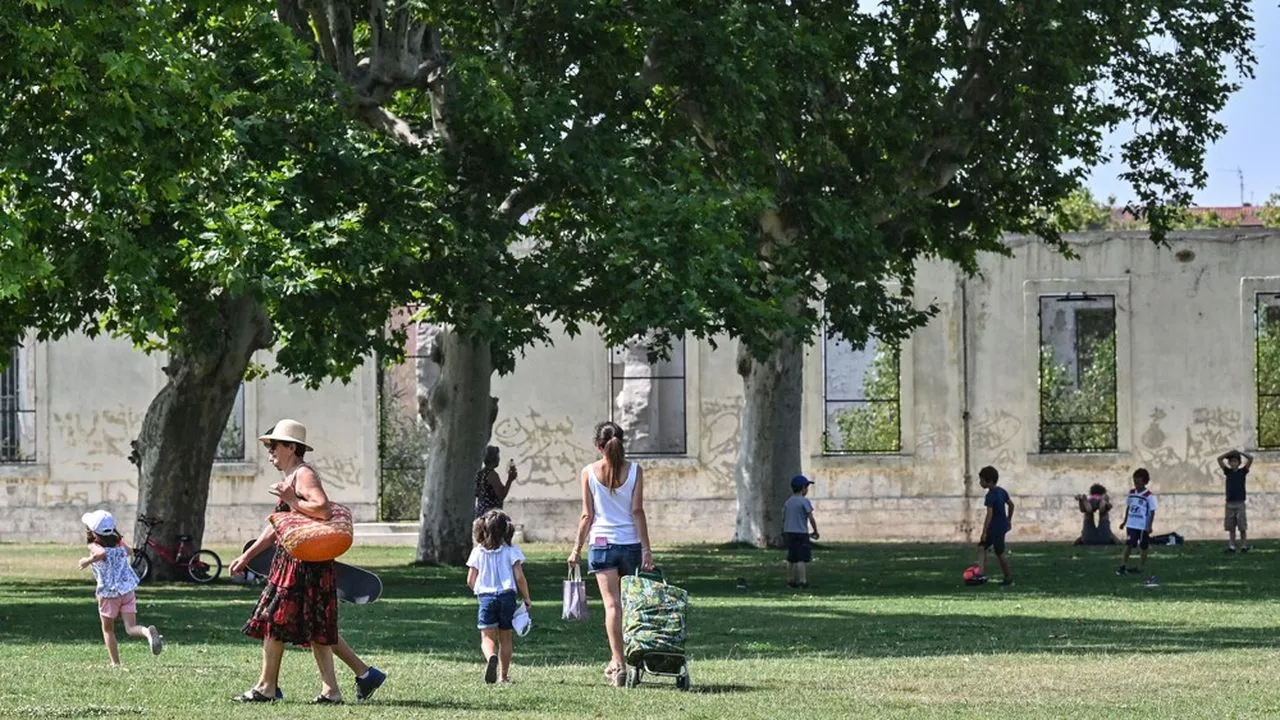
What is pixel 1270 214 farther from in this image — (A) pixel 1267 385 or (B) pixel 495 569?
(B) pixel 495 569

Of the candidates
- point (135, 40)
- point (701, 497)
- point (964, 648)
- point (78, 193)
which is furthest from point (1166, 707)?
point (701, 497)

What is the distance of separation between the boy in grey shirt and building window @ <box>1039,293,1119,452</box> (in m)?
17.9

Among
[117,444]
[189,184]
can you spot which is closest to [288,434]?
[189,184]

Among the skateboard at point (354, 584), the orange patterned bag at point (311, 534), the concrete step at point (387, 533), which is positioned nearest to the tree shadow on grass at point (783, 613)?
the skateboard at point (354, 584)

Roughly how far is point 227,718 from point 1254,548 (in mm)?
28501

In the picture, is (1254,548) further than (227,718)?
Yes

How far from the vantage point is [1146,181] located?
34.1 metres

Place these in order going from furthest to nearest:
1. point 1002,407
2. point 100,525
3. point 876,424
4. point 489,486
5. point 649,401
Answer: point 649,401, point 876,424, point 1002,407, point 489,486, point 100,525

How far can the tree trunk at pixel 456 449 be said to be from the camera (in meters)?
32.9

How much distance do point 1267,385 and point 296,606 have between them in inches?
1416

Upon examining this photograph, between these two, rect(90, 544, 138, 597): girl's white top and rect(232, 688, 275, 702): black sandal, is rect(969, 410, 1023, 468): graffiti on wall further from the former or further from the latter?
rect(232, 688, 275, 702): black sandal

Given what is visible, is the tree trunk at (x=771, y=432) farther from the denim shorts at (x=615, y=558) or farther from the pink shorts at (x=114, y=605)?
the denim shorts at (x=615, y=558)

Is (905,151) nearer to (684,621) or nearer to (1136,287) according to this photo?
(1136,287)

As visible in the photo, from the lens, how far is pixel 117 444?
4347cm
